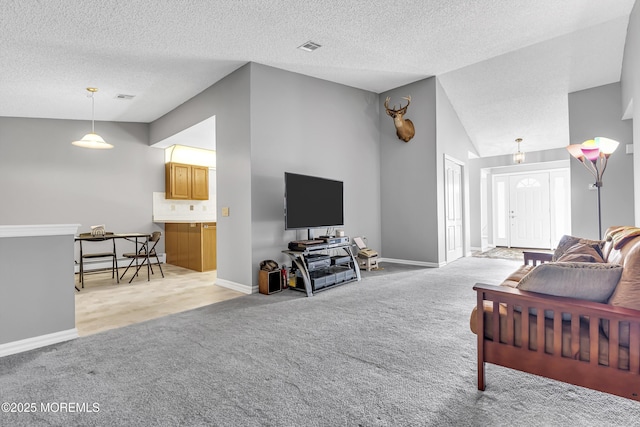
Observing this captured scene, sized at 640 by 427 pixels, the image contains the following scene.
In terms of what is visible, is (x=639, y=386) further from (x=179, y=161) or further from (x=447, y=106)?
(x=179, y=161)

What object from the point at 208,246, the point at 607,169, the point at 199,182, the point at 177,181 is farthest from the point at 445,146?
the point at 177,181

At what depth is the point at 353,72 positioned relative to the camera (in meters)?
4.84

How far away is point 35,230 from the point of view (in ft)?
7.79

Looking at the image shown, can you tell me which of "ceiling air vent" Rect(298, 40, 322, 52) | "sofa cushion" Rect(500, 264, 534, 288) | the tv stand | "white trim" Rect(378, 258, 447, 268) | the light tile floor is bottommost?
the light tile floor

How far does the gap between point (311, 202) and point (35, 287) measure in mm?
2880

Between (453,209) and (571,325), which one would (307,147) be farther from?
(571,325)

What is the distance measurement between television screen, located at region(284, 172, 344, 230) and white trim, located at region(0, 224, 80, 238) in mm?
2128

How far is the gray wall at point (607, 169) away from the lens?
15.5 ft

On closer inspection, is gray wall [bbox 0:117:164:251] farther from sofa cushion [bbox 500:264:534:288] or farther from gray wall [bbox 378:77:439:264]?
sofa cushion [bbox 500:264:534:288]

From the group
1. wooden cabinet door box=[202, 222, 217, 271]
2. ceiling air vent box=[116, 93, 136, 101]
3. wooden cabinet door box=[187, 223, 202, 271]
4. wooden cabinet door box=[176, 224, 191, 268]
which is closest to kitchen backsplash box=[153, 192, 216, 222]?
wooden cabinet door box=[176, 224, 191, 268]

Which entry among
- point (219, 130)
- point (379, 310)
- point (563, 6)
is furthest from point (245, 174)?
point (563, 6)

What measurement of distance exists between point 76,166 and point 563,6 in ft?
24.4

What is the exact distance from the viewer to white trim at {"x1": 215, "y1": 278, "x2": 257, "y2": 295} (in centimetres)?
395

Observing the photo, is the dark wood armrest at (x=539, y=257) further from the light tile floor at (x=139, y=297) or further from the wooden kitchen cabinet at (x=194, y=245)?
the wooden kitchen cabinet at (x=194, y=245)
